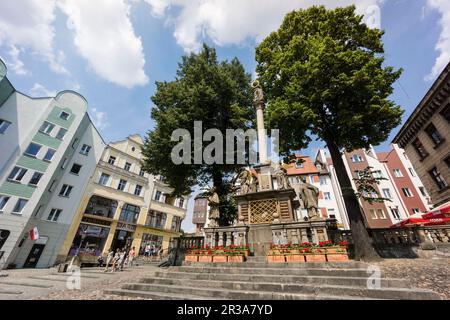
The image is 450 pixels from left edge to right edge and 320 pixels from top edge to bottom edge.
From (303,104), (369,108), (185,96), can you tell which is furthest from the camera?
(185,96)

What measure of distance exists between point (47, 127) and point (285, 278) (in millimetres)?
30193

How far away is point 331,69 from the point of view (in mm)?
9938

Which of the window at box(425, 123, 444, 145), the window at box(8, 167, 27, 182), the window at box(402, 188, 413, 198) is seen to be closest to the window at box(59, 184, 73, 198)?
the window at box(8, 167, 27, 182)

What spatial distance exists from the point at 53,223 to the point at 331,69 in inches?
1205

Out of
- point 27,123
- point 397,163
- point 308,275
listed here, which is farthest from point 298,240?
point 397,163

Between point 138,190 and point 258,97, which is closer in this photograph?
point 258,97

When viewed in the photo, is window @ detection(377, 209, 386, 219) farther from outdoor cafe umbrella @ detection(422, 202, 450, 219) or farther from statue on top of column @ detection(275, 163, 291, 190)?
statue on top of column @ detection(275, 163, 291, 190)

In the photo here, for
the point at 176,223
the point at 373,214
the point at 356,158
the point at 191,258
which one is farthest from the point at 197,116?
the point at 356,158

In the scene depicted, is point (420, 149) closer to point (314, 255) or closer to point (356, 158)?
point (356, 158)

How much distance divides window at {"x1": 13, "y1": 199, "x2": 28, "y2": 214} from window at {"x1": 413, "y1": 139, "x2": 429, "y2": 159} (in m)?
40.5

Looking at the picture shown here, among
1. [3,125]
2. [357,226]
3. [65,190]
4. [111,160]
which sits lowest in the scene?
[357,226]

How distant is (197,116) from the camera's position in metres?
15.9

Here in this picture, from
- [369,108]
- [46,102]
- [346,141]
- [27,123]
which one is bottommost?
[346,141]

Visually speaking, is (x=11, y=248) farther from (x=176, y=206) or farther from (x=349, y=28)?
(x=349, y=28)
